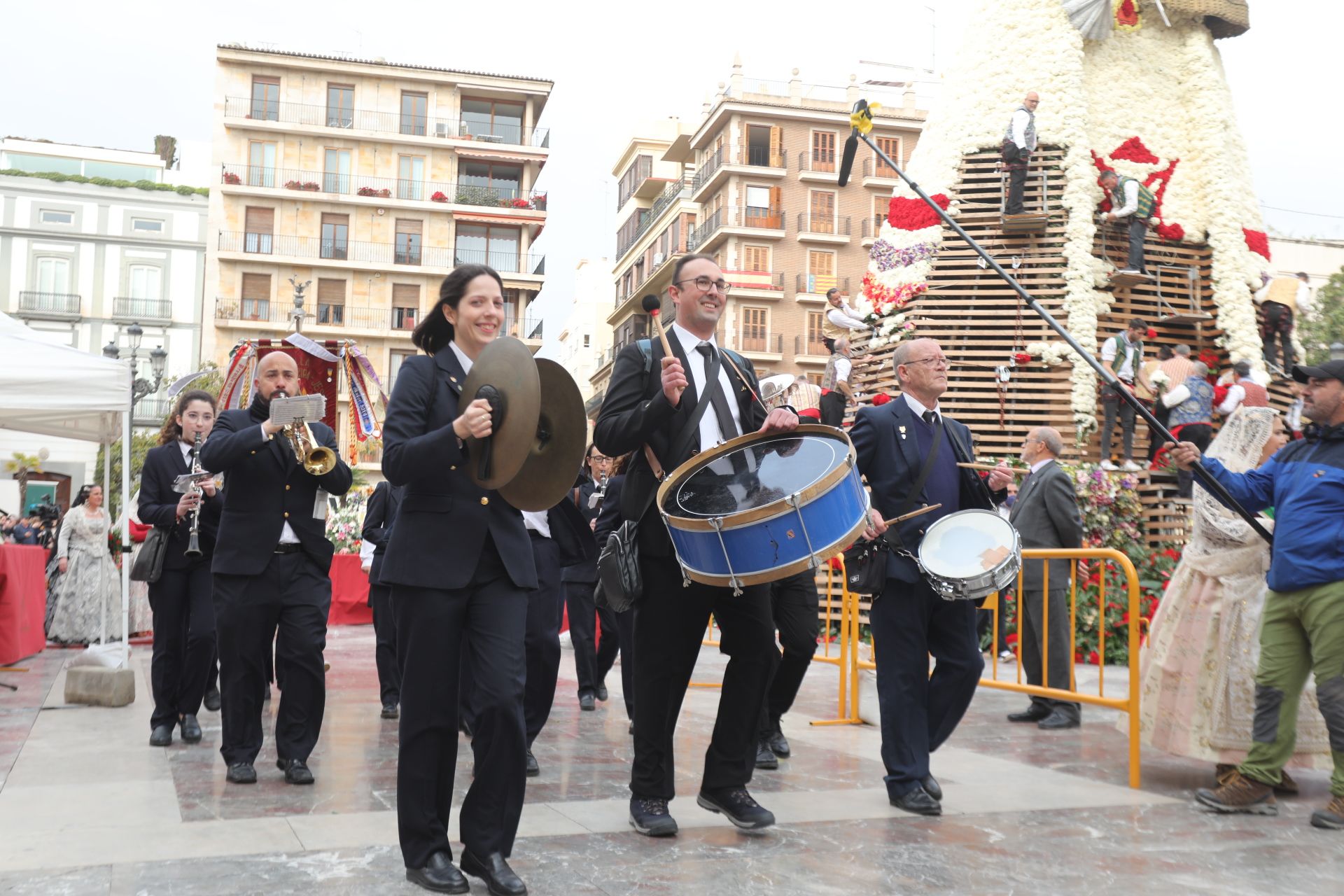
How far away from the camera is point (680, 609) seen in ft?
17.9

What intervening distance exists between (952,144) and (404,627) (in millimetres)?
17694

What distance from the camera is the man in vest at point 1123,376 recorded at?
18.5 metres

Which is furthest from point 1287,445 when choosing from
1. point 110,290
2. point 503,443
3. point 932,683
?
point 110,290

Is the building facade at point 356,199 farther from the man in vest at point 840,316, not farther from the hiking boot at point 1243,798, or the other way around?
the hiking boot at point 1243,798

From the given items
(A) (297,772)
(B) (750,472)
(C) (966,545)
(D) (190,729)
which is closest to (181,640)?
(D) (190,729)

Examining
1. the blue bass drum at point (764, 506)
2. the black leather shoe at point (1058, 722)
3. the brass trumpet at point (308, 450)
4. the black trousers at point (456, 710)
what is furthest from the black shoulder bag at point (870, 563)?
the black leather shoe at point (1058, 722)

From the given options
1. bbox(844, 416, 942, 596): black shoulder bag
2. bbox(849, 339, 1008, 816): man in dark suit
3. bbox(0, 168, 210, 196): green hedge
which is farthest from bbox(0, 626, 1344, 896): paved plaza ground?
bbox(0, 168, 210, 196): green hedge

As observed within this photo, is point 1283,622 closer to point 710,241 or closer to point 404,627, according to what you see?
point 404,627

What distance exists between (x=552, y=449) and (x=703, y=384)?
1122 millimetres

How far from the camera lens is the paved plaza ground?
14.8 ft

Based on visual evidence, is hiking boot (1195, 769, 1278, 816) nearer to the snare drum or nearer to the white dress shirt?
the snare drum

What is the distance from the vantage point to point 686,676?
552cm

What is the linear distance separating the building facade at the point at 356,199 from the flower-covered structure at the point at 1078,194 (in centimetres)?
3876

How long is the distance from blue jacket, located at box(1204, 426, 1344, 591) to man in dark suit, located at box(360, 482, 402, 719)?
5.23m
